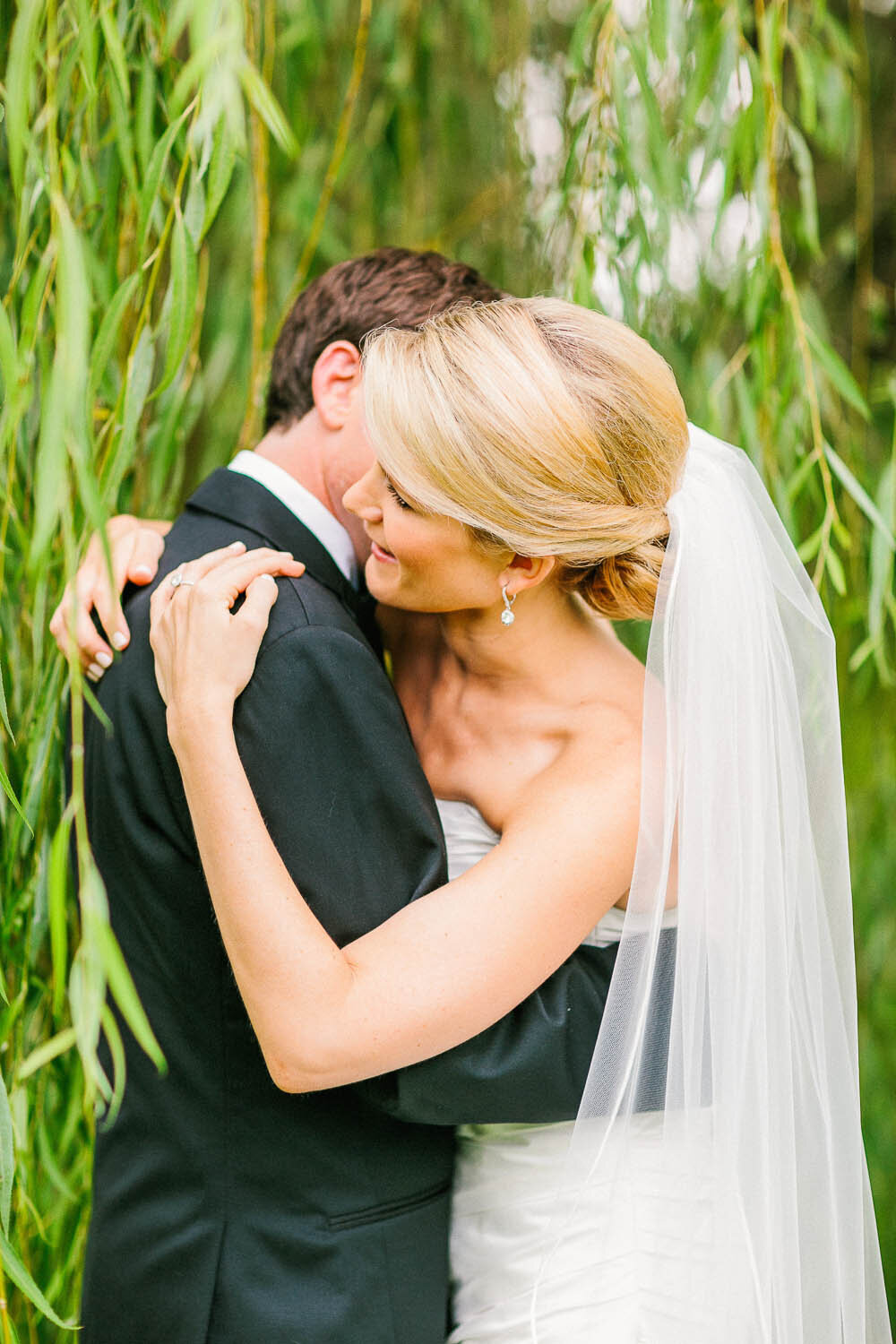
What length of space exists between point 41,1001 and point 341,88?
135cm

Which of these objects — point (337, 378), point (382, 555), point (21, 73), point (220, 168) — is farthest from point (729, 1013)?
point (21, 73)

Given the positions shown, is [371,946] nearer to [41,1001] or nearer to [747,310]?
[41,1001]

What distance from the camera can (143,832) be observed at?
114 cm

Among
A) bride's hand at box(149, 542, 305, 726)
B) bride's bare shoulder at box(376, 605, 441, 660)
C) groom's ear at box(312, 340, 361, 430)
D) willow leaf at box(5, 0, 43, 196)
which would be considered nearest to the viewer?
willow leaf at box(5, 0, 43, 196)

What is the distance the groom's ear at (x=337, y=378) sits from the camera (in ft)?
4.33

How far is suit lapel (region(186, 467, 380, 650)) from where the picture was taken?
3.95 ft

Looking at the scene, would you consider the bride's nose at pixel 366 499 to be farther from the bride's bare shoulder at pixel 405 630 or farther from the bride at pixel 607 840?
the bride's bare shoulder at pixel 405 630

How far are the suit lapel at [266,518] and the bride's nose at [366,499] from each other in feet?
0.19

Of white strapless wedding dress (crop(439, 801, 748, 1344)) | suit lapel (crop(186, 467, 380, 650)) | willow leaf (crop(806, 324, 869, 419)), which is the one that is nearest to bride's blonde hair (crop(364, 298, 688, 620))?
suit lapel (crop(186, 467, 380, 650))

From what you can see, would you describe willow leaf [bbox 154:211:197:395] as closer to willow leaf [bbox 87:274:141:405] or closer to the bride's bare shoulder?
willow leaf [bbox 87:274:141:405]

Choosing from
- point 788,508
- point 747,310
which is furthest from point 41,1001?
point 747,310

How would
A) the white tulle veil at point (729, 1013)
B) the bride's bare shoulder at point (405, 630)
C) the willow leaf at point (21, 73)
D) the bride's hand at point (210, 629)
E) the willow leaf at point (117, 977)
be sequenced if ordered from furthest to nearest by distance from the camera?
the bride's bare shoulder at point (405, 630) < the white tulle veil at point (729, 1013) < the bride's hand at point (210, 629) < the willow leaf at point (21, 73) < the willow leaf at point (117, 977)

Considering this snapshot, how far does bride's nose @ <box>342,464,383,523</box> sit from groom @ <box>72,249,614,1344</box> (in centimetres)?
6

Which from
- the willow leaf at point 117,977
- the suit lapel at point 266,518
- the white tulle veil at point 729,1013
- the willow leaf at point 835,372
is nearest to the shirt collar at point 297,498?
the suit lapel at point 266,518
